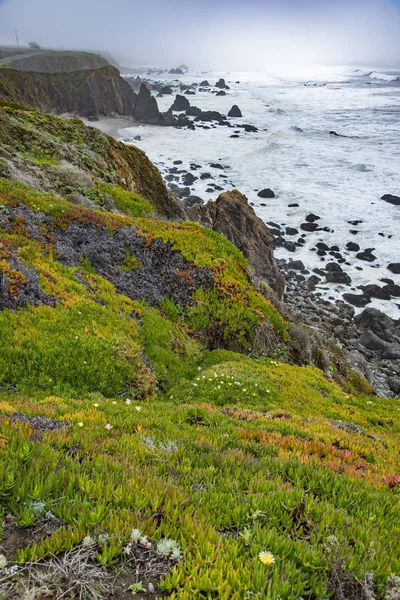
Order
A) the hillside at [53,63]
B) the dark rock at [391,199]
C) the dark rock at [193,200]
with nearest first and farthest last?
the dark rock at [193,200] < the dark rock at [391,199] < the hillside at [53,63]

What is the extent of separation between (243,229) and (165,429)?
2379cm

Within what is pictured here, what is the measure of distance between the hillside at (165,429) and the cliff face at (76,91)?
94.9 meters

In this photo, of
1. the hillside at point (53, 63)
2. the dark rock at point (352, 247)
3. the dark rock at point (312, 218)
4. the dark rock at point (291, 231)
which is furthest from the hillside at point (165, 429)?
the hillside at point (53, 63)

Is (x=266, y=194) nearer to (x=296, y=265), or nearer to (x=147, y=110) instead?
(x=296, y=265)

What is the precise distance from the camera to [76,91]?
11075 centimetres

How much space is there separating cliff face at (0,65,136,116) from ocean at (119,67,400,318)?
17.5m

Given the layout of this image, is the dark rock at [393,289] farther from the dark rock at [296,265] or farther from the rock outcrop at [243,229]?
the rock outcrop at [243,229]

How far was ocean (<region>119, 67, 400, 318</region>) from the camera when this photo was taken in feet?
151

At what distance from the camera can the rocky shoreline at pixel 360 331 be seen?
27703mm

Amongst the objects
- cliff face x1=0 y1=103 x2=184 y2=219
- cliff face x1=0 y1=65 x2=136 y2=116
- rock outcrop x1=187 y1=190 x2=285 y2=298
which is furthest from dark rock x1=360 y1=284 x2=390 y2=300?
cliff face x1=0 y1=65 x2=136 y2=116

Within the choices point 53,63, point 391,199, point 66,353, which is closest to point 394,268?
point 391,199

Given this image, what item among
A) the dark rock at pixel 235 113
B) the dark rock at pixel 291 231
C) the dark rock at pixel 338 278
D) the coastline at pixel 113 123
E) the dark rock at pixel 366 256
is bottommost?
the dark rock at pixel 338 278

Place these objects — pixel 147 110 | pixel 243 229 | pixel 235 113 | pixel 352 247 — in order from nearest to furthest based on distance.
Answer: pixel 243 229 < pixel 352 247 < pixel 147 110 < pixel 235 113

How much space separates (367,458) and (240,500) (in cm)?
407
